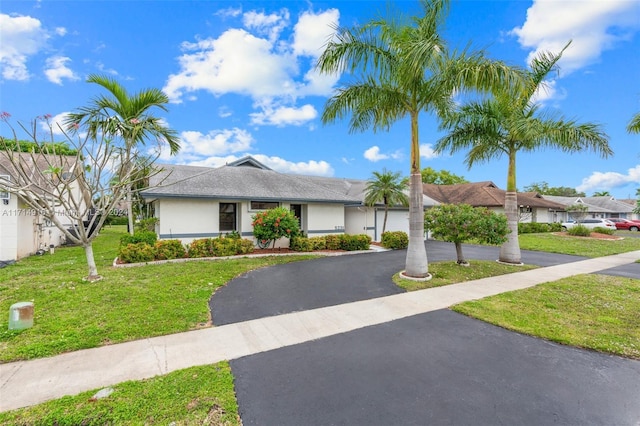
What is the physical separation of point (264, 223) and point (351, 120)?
19.7ft

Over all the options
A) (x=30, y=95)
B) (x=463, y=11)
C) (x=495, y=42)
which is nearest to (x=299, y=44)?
(x=463, y=11)

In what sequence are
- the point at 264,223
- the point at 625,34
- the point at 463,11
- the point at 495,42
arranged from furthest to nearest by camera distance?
the point at 264,223
the point at 625,34
the point at 463,11
the point at 495,42

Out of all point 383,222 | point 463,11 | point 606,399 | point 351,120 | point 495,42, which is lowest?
point 606,399

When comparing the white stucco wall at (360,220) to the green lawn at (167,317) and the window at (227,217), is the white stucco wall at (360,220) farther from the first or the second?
the green lawn at (167,317)

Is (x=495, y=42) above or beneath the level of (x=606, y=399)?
above

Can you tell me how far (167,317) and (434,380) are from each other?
4.76 metres

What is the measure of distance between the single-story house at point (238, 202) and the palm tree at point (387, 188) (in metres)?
1.10

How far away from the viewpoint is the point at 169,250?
11.1 metres

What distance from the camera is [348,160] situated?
2262cm

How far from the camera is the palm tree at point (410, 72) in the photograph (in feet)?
24.2

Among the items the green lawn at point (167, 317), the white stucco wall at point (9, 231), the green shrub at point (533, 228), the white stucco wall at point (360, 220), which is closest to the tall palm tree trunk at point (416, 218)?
the green lawn at point (167, 317)

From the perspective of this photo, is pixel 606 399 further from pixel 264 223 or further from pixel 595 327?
pixel 264 223

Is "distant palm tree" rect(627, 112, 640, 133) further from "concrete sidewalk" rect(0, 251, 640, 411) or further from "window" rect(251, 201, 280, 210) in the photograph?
"window" rect(251, 201, 280, 210)

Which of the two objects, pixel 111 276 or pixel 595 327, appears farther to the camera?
pixel 111 276
